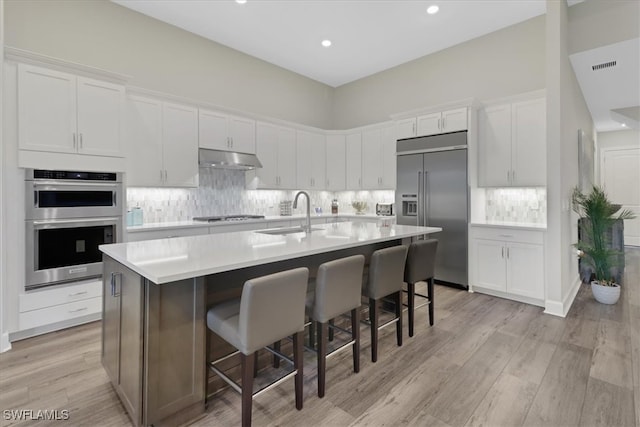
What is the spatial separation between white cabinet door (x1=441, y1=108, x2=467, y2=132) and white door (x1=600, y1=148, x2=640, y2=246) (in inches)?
246

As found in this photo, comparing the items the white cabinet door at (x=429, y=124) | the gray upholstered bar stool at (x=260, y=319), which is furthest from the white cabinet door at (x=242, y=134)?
the gray upholstered bar stool at (x=260, y=319)

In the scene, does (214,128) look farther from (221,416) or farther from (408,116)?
(221,416)

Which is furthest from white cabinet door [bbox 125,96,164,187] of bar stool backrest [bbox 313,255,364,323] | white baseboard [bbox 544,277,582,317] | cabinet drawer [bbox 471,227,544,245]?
white baseboard [bbox 544,277,582,317]

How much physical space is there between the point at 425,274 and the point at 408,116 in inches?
114

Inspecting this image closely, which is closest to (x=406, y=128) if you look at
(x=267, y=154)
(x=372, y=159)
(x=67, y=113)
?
(x=372, y=159)

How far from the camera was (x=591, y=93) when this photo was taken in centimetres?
511

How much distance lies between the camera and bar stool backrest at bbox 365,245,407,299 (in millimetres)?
2447

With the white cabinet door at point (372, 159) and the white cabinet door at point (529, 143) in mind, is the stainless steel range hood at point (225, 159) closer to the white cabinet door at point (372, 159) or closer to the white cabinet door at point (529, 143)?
the white cabinet door at point (372, 159)

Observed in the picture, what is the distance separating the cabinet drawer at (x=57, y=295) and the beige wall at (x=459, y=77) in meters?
5.23

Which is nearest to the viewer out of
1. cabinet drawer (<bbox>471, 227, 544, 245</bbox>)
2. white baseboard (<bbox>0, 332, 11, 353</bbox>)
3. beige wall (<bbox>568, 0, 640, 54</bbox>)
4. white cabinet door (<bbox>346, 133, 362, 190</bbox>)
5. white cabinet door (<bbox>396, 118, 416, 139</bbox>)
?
white baseboard (<bbox>0, 332, 11, 353</bbox>)

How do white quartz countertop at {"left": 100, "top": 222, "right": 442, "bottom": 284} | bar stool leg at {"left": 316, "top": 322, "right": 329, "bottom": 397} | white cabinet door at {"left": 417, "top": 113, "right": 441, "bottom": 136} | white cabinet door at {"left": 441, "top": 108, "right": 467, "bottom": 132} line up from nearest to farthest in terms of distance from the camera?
white quartz countertop at {"left": 100, "top": 222, "right": 442, "bottom": 284}, bar stool leg at {"left": 316, "top": 322, "right": 329, "bottom": 397}, white cabinet door at {"left": 441, "top": 108, "right": 467, "bottom": 132}, white cabinet door at {"left": 417, "top": 113, "right": 441, "bottom": 136}

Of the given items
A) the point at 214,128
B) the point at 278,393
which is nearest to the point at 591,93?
the point at 214,128

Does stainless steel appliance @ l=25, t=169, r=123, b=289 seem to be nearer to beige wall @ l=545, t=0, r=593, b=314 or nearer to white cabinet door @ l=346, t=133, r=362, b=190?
white cabinet door @ l=346, t=133, r=362, b=190

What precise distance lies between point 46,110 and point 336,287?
3135 millimetres
